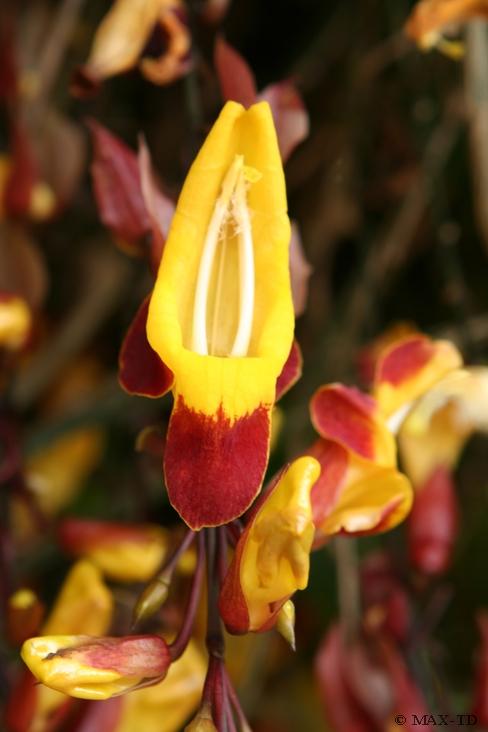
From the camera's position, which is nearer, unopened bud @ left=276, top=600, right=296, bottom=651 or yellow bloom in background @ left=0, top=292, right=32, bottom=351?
unopened bud @ left=276, top=600, right=296, bottom=651

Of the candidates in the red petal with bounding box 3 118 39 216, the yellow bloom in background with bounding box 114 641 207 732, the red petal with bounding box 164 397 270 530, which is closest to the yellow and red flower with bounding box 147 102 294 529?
the red petal with bounding box 164 397 270 530

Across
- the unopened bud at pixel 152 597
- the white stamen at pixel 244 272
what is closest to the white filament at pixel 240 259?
the white stamen at pixel 244 272

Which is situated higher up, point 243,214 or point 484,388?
point 243,214

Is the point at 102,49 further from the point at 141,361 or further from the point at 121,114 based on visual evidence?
the point at 121,114

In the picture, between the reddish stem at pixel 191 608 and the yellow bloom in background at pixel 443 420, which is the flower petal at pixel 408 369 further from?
the reddish stem at pixel 191 608

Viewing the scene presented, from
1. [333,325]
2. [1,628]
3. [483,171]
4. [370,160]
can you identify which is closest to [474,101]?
[483,171]

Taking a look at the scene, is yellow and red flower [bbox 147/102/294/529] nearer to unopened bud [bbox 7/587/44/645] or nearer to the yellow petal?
the yellow petal
